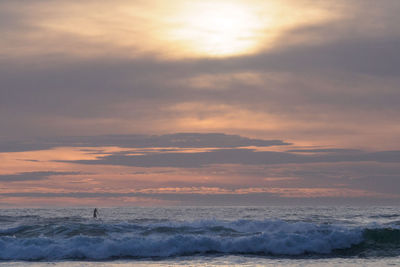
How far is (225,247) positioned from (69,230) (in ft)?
37.1

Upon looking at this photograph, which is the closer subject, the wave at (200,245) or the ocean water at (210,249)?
the ocean water at (210,249)

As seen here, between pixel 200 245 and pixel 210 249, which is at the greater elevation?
pixel 200 245

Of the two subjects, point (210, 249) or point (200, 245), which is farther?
point (200, 245)

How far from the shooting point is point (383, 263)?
79.1 ft

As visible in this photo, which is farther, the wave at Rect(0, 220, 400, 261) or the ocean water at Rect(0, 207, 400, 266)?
the wave at Rect(0, 220, 400, 261)

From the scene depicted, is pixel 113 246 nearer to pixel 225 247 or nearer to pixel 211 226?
pixel 225 247

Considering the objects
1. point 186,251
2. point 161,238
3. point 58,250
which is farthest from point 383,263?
point 58,250

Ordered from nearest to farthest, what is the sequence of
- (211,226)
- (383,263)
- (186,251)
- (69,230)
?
(383,263) < (186,251) < (69,230) < (211,226)

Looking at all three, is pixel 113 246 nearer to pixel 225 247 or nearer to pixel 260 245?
pixel 225 247

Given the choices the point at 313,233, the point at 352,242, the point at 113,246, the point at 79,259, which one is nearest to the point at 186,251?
the point at 113,246

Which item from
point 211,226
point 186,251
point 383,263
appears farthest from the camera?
point 211,226

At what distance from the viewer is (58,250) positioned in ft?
88.2

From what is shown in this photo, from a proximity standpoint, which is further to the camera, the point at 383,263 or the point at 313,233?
the point at 313,233

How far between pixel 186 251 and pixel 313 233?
7879 millimetres
